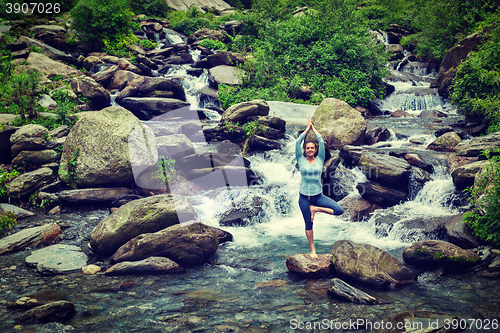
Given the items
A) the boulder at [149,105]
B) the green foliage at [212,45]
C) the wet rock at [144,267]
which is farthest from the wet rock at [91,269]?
the green foliage at [212,45]

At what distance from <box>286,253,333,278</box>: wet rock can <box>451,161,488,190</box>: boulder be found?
541 cm

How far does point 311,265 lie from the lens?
6.57 metres

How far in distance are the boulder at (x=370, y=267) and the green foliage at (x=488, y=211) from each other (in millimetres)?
2094

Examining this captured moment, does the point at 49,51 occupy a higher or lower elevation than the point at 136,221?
higher

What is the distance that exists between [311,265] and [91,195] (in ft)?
24.0

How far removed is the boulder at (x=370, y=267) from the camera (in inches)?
239

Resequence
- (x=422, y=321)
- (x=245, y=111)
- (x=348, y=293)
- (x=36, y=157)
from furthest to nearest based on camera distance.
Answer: (x=245, y=111), (x=36, y=157), (x=348, y=293), (x=422, y=321)

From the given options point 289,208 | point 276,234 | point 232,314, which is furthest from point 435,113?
point 232,314

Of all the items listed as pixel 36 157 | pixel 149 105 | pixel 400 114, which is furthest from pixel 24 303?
pixel 400 114

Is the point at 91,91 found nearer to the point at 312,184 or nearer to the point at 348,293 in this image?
the point at 312,184

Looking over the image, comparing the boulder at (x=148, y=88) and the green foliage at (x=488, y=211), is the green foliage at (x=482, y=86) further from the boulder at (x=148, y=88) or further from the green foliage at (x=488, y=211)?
the boulder at (x=148, y=88)

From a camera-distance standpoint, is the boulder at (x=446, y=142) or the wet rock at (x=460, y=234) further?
the boulder at (x=446, y=142)

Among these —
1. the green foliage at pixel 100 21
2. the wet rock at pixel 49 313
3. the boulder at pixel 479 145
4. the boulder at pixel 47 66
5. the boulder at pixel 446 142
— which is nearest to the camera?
the wet rock at pixel 49 313

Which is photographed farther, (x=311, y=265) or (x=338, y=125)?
(x=338, y=125)
